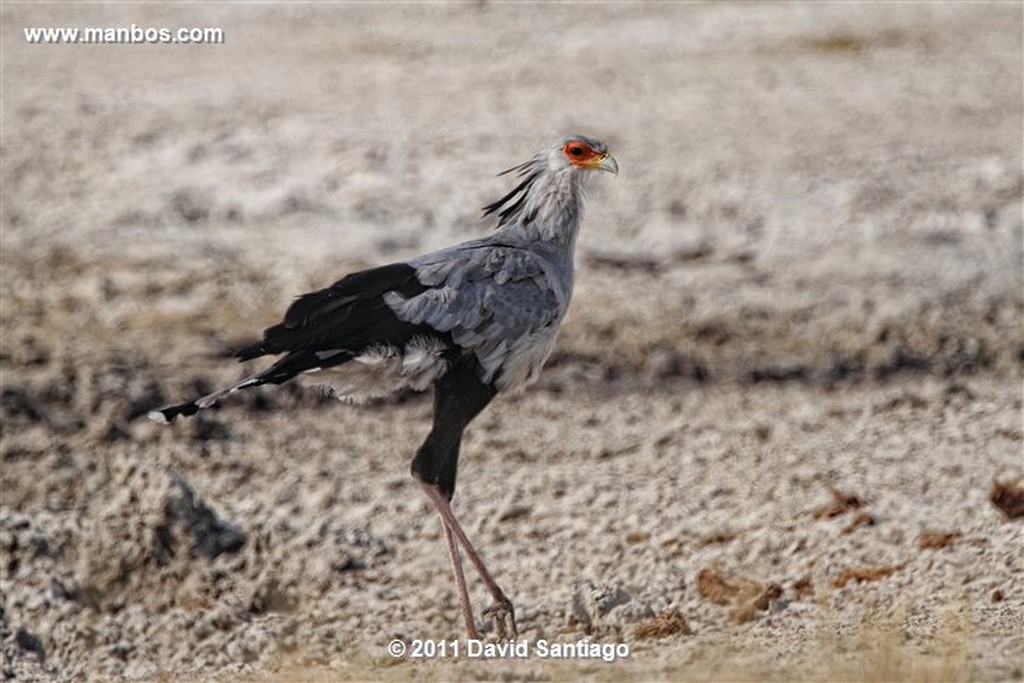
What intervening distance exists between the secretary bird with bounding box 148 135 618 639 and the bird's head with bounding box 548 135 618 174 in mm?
169

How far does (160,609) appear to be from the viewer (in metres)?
8.03

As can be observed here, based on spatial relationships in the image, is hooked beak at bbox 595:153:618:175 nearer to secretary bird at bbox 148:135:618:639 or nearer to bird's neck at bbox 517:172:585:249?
bird's neck at bbox 517:172:585:249

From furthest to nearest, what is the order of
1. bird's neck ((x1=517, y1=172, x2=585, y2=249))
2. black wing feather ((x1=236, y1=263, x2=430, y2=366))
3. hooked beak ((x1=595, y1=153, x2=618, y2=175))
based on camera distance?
hooked beak ((x1=595, y1=153, x2=618, y2=175)), bird's neck ((x1=517, y1=172, x2=585, y2=249)), black wing feather ((x1=236, y1=263, x2=430, y2=366))

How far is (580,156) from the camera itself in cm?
770

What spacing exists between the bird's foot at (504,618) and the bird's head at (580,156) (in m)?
1.83

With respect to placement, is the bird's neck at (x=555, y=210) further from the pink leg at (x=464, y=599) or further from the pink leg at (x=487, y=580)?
the pink leg at (x=464, y=599)

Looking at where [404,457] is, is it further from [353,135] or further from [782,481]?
[353,135]

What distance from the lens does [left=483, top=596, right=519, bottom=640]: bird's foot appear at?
720cm

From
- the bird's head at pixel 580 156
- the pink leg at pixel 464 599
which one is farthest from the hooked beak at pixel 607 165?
the pink leg at pixel 464 599

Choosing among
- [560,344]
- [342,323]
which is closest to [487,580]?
[342,323]

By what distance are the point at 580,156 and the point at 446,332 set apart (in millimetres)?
1163

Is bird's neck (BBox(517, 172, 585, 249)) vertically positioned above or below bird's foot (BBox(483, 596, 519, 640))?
above

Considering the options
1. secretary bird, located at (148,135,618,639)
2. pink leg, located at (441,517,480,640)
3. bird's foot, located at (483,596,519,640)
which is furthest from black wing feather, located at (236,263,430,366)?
bird's foot, located at (483,596,519,640)

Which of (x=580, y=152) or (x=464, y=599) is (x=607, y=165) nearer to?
(x=580, y=152)
